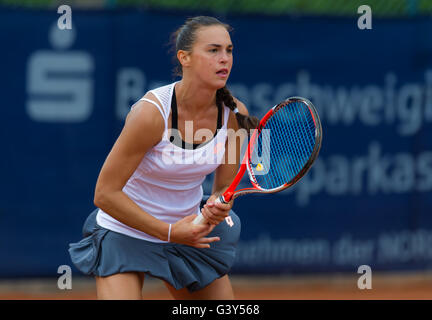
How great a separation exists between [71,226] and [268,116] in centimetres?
275

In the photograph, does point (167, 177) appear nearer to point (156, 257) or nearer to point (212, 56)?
point (156, 257)

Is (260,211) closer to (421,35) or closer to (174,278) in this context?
(421,35)

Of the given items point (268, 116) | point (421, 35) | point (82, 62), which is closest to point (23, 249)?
point (82, 62)

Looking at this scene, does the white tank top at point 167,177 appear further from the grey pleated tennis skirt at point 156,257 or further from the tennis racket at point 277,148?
the tennis racket at point 277,148

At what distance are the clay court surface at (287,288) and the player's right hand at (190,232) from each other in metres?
2.71

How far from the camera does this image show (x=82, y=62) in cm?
567

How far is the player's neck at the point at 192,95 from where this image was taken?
3.18m

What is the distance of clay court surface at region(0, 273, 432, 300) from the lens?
568 centimetres

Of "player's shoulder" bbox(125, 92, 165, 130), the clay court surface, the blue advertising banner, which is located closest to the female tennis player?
"player's shoulder" bbox(125, 92, 165, 130)

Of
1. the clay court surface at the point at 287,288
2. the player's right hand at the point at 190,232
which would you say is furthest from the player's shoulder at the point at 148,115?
the clay court surface at the point at 287,288

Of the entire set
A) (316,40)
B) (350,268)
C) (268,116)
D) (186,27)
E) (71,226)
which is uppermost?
(316,40)

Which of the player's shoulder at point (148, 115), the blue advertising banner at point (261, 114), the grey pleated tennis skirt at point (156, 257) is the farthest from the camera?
the blue advertising banner at point (261, 114)

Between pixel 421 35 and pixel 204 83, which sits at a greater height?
pixel 421 35

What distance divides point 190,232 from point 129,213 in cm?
25
